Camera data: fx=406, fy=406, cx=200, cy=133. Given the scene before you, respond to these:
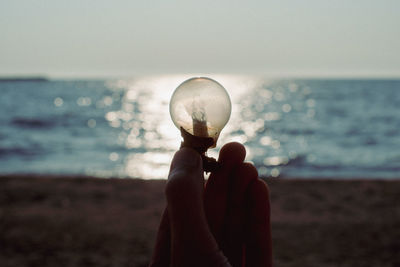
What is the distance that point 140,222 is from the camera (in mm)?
6645

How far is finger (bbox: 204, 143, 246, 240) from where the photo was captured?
1.96 metres

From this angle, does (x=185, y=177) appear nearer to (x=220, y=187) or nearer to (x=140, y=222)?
(x=220, y=187)

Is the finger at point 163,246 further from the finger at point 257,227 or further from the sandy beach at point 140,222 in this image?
the sandy beach at point 140,222

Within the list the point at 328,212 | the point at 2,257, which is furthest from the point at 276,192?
the point at 2,257

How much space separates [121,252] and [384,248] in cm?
350

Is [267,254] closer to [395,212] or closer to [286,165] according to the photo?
[395,212]

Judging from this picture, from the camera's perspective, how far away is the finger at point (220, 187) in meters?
1.96

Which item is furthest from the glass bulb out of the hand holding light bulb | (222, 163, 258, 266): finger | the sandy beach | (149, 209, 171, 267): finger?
the sandy beach

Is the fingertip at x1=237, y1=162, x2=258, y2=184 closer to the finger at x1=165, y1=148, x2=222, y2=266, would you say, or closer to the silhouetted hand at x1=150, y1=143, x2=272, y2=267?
the silhouetted hand at x1=150, y1=143, x2=272, y2=267

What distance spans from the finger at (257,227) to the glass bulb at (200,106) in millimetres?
346

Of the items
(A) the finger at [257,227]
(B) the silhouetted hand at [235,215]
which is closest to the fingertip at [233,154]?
(B) the silhouetted hand at [235,215]

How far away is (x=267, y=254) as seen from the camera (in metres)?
1.99

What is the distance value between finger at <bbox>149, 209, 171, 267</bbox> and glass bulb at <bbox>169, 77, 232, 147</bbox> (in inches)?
17.0

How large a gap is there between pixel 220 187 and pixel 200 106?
1.34 feet
